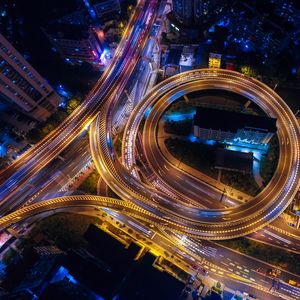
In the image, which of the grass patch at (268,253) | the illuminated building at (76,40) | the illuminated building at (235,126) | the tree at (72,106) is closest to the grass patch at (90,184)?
the tree at (72,106)

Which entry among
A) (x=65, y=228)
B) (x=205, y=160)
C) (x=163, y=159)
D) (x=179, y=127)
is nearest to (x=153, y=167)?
(x=163, y=159)

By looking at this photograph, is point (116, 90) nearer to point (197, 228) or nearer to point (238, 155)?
point (238, 155)

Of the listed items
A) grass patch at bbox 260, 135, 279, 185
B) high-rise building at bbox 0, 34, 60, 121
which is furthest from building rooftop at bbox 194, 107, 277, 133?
high-rise building at bbox 0, 34, 60, 121

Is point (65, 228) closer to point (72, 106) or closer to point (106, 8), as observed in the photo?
point (72, 106)

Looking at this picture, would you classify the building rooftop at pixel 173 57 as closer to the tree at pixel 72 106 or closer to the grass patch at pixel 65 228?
the tree at pixel 72 106

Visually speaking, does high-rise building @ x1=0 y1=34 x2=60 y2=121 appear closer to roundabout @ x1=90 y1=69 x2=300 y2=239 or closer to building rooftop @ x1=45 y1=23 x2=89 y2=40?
building rooftop @ x1=45 y1=23 x2=89 y2=40

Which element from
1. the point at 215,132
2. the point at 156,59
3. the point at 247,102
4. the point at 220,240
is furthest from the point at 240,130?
the point at 156,59
